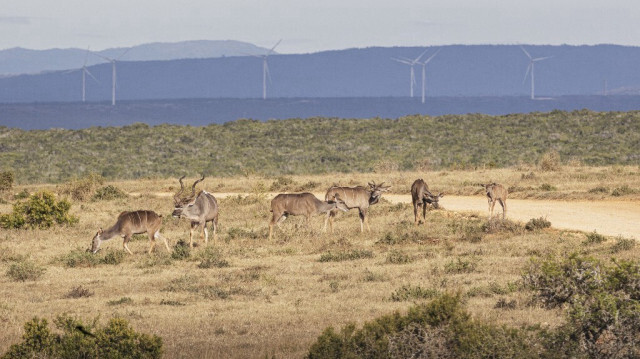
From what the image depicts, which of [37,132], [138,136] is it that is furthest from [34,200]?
[37,132]

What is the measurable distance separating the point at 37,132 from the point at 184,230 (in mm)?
59207

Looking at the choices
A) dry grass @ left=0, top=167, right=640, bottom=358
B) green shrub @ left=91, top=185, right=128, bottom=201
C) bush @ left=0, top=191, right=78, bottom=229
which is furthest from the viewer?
green shrub @ left=91, top=185, right=128, bottom=201

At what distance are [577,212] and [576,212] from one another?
3 centimetres

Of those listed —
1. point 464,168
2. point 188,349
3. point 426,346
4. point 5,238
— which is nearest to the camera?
point 426,346

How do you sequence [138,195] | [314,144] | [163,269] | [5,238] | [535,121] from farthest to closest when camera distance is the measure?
1. [535,121]
2. [314,144]
3. [138,195]
4. [5,238]
5. [163,269]

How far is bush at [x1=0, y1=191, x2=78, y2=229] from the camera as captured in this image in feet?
94.7

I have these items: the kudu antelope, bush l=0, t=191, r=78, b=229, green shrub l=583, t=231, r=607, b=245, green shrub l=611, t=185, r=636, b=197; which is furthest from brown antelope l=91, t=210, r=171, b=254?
green shrub l=611, t=185, r=636, b=197

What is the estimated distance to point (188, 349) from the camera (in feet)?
41.3

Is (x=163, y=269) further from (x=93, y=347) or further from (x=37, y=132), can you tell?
(x=37, y=132)

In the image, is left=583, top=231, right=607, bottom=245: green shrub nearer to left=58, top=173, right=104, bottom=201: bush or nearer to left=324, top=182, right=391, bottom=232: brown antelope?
left=324, top=182, right=391, bottom=232: brown antelope

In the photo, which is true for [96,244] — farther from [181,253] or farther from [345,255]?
[345,255]

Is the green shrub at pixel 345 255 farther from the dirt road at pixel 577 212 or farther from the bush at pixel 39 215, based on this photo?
the bush at pixel 39 215

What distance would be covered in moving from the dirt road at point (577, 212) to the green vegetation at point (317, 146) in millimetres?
22069

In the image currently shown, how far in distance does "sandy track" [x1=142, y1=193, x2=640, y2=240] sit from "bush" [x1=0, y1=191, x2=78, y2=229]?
40.4 feet
